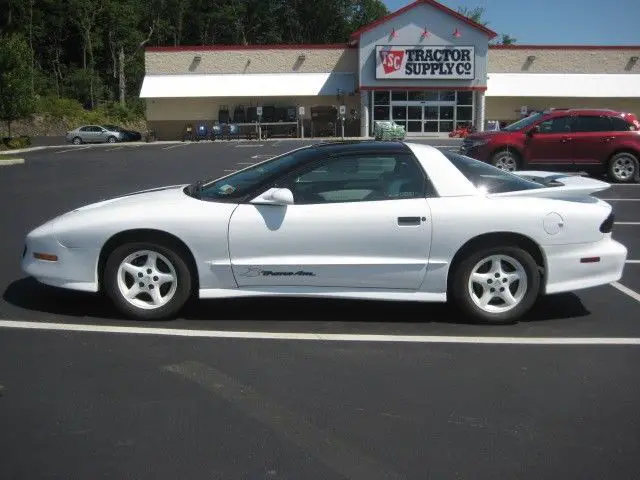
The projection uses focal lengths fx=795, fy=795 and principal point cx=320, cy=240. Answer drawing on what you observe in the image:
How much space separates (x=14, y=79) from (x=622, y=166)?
3110 cm

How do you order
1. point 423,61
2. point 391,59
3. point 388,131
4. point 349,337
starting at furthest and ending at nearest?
point 391,59
point 423,61
point 388,131
point 349,337

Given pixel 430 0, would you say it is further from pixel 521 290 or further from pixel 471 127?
pixel 521 290

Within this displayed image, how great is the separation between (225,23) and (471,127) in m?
40.3

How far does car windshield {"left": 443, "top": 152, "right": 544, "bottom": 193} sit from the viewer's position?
21.1ft

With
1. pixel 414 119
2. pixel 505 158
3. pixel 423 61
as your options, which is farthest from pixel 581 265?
pixel 414 119

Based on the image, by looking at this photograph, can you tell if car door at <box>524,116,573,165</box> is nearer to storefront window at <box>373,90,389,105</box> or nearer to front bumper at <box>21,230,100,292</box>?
front bumper at <box>21,230,100,292</box>

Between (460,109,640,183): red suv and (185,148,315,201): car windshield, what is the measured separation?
1195cm

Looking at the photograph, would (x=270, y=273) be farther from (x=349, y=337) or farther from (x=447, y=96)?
(x=447, y=96)

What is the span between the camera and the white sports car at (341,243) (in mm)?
6129

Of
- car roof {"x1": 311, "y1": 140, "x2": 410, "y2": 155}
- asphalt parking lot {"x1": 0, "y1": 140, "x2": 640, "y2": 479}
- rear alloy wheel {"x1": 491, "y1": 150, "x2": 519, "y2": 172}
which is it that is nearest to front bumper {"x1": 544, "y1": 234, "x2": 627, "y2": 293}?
asphalt parking lot {"x1": 0, "y1": 140, "x2": 640, "y2": 479}

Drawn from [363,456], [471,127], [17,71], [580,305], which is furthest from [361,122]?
[363,456]

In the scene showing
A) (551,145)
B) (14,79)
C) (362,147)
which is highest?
(14,79)

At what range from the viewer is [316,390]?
481 centimetres

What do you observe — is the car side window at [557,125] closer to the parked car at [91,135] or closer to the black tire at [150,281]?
the black tire at [150,281]
